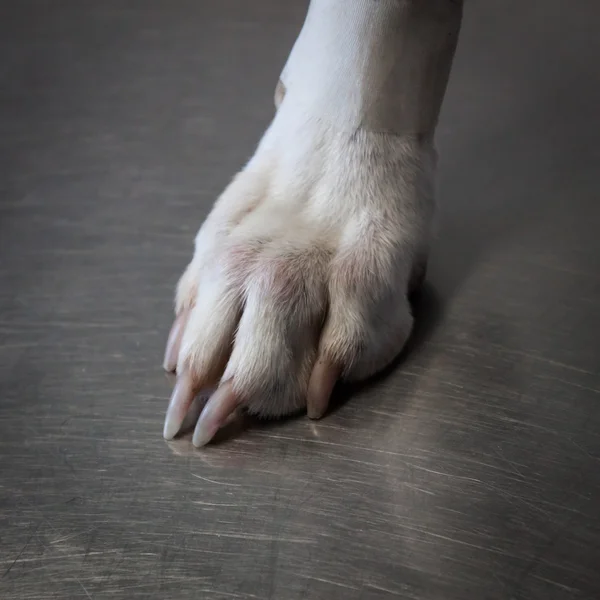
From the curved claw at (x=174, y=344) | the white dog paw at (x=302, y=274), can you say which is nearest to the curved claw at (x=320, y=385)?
the white dog paw at (x=302, y=274)

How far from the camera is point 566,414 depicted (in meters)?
0.61

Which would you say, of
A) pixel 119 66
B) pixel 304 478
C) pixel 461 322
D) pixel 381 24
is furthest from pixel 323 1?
pixel 119 66

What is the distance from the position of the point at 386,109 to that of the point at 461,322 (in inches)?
8.3

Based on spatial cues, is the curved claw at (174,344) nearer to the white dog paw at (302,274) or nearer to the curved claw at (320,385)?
the white dog paw at (302,274)

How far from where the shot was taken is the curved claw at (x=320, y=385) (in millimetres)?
586

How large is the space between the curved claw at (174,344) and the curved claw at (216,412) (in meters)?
0.08

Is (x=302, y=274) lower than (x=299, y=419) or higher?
higher

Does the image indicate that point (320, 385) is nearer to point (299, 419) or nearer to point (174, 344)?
point (299, 419)

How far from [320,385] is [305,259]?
102mm

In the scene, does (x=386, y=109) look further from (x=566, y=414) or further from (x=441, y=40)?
(x=566, y=414)

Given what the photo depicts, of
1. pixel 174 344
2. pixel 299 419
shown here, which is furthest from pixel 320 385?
pixel 174 344

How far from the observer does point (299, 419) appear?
1.96 ft

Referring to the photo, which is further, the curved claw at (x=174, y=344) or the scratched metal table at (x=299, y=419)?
the curved claw at (x=174, y=344)

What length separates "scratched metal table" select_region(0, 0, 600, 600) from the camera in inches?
19.7
